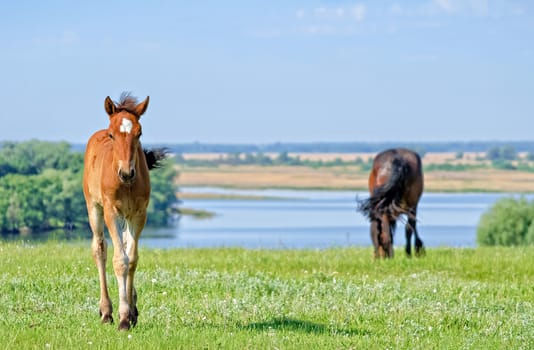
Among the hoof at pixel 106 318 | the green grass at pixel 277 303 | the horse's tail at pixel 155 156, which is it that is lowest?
the green grass at pixel 277 303

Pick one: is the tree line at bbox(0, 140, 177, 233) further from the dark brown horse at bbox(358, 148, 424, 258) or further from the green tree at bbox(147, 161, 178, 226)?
the dark brown horse at bbox(358, 148, 424, 258)

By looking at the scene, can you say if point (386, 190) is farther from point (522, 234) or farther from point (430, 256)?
point (522, 234)

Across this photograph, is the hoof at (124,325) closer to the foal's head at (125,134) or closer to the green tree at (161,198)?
the foal's head at (125,134)

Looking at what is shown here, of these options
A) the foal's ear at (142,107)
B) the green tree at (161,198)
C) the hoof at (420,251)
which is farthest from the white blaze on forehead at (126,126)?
the green tree at (161,198)

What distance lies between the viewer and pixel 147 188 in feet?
32.4

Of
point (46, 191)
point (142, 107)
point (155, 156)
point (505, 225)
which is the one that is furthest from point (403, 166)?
point (46, 191)

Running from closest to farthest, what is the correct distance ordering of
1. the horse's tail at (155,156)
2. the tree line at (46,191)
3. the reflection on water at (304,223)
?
the horse's tail at (155,156) < the reflection on water at (304,223) < the tree line at (46,191)

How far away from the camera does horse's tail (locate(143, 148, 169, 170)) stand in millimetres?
11516

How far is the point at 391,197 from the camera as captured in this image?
62.4 ft

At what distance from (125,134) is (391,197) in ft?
34.4

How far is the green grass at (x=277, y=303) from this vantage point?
9.46 meters

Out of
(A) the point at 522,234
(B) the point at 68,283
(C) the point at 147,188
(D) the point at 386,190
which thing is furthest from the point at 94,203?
(A) the point at 522,234

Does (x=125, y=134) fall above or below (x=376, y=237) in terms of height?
above

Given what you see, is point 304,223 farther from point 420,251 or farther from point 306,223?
point 420,251
